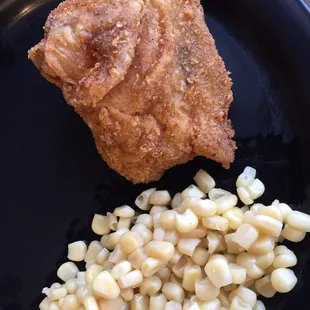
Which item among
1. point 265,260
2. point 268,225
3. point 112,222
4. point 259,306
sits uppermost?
point 112,222

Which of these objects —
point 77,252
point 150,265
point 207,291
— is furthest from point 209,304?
point 77,252

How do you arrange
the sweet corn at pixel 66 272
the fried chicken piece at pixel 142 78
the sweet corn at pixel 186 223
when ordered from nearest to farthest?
1. the fried chicken piece at pixel 142 78
2. the sweet corn at pixel 186 223
3. the sweet corn at pixel 66 272

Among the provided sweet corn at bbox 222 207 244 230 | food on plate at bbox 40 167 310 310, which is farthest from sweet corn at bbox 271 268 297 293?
sweet corn at bbox 222 207 244 230

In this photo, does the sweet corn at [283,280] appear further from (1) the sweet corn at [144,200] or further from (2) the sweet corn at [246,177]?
(1) the sweet corn at [144,200]

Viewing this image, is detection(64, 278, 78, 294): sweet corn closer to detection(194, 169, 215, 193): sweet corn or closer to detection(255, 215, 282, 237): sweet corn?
detection(194, 169, 215, 193): sweet corn

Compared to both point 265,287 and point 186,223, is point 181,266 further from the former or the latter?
point 265,287

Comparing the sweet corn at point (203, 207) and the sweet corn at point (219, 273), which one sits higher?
the sweet corn at point (203, 207)

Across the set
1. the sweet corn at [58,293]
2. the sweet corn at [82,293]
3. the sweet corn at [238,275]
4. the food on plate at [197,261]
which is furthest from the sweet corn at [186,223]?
the sweet corn at [58,293]
